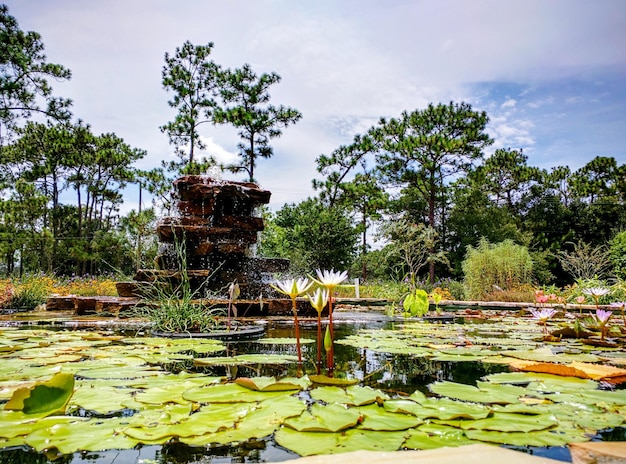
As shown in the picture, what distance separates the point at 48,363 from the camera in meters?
1.55

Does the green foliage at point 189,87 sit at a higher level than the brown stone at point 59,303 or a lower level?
higher

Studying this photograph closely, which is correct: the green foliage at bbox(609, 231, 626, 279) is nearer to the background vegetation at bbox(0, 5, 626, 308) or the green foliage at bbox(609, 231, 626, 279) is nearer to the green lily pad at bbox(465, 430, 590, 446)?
the background vegetation at bbox(0, 5, 626, 308)

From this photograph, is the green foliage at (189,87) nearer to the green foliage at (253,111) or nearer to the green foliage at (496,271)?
the green foliage at (253,111)

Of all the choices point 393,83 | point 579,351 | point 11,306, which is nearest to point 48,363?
point 579,351

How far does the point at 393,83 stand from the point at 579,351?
821 centimetres

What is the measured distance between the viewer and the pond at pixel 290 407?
0.72 metres

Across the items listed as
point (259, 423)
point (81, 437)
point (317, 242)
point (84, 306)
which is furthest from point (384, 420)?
point (317, 242)

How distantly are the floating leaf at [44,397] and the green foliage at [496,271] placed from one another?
11256 mm

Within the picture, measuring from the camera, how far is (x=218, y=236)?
477 centimetres

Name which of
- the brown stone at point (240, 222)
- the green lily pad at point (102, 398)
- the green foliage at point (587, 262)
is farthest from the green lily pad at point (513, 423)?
the green foliage at point (587, 262)

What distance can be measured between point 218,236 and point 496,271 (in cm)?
922

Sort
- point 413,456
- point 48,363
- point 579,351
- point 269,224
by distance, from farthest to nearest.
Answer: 1. point 269,224
2. point 579,351
3. point 48,363
4. point 413,456

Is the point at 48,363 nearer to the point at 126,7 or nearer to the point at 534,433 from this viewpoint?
the point at 534,433

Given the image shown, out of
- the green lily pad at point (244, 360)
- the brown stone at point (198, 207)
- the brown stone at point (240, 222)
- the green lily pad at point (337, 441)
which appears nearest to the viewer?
the green lily pad at point (337, 441)
